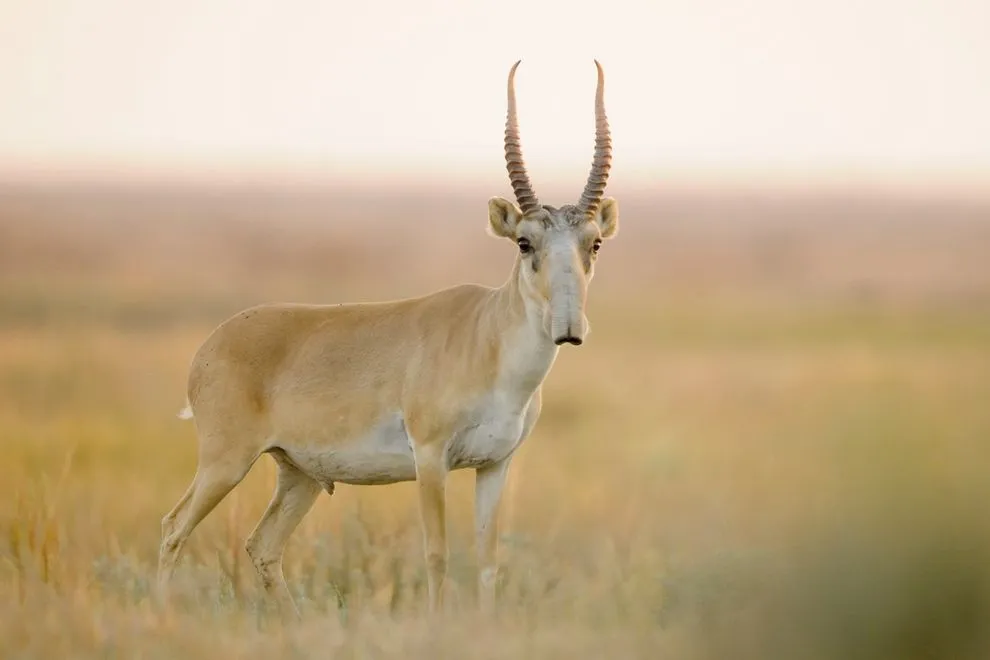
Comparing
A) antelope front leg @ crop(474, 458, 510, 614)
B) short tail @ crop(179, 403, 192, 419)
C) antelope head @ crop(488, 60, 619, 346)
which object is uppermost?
antelope head @ crop(488, 60, 619, 346)

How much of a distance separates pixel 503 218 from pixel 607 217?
0.74 metres

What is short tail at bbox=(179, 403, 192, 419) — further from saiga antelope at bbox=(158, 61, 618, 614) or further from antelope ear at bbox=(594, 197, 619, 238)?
Answer: antelope ear at bbox=(594, 197, 619, 238)

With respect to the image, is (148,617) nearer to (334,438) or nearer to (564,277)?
(334,438)

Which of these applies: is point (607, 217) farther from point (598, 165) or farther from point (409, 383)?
point (409, 383)

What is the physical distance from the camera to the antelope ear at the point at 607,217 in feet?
37.4

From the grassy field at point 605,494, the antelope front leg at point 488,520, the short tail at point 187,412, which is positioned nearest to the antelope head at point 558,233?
the antelope front leg at point 488,520

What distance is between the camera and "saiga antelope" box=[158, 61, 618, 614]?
11.0m

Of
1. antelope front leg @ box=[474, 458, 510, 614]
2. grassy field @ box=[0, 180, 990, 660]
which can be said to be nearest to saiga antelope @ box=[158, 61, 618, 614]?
antelope front leg @ box=[474, 458, 510, 614]

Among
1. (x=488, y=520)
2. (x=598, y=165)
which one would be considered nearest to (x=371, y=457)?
(x=488, y=520)

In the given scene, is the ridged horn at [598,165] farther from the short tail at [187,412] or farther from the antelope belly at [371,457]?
the short tail at [187,412]

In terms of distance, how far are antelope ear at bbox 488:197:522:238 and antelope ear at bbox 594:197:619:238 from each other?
0.56m

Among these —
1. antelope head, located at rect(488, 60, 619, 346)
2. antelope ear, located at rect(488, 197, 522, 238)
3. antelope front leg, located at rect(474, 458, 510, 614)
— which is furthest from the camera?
antelope front leg, located at rect(474, 458, 510, 614)

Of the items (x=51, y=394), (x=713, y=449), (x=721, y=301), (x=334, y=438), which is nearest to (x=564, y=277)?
(x=334, y=438)

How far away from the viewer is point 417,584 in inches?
515
